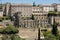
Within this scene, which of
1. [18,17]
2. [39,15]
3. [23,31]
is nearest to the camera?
[23,31]

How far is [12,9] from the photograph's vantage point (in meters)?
28.6

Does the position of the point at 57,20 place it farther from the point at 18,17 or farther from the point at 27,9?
the point at 27,9

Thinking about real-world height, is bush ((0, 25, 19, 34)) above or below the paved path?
above

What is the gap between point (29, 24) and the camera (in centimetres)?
2258

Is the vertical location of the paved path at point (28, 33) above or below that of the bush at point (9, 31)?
below

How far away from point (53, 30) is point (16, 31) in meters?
2.34

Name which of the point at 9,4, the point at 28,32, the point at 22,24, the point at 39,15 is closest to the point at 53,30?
the point at 28,32

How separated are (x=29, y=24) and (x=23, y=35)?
20.5 ft

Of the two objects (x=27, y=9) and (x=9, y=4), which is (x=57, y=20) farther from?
(x=9, y=4)

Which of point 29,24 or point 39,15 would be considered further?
point 39,15

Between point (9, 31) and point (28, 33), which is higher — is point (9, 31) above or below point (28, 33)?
above

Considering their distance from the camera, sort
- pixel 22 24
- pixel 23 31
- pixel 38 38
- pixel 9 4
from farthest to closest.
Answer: pixel 9 4 → pixel 22 24 → pixel 23 31 → pixel 38 38

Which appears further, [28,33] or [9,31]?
[28,33]

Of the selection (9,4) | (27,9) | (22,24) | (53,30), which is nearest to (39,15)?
(27,9)
